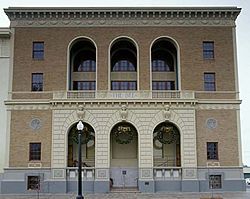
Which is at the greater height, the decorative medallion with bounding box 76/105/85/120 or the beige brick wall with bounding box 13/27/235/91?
the beige brick wall with bounding box 13/27/235/91

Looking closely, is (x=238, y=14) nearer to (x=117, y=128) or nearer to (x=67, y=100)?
(x=117, y=128)

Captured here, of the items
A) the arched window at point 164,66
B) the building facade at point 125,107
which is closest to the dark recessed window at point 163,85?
the arched window at point 164,66

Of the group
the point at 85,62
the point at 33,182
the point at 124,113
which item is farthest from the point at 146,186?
the point at 85,62

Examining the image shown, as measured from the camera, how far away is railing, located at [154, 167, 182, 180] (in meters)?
33.6

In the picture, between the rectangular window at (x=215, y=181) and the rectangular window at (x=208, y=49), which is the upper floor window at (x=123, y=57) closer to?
the rectangular window at (x=208, y=49)

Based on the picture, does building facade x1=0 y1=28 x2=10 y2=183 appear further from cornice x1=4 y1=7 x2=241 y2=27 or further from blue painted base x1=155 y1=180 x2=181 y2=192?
blue painted base x1=155 y1=180 x2=181 y2=192

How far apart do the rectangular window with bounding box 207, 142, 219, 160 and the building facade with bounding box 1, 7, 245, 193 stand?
9 cm

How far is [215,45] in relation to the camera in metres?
36.0

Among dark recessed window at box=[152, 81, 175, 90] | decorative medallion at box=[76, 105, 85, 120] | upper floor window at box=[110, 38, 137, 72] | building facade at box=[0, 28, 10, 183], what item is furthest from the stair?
upper floor window at box=[110, 38, 137, 72]

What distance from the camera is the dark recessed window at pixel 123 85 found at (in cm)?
3791

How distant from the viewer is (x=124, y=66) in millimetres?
39062

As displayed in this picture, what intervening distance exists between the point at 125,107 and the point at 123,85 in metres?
4.46

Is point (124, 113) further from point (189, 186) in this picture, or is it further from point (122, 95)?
point (189, 186)

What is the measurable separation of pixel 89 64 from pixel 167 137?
1073 centimetres
